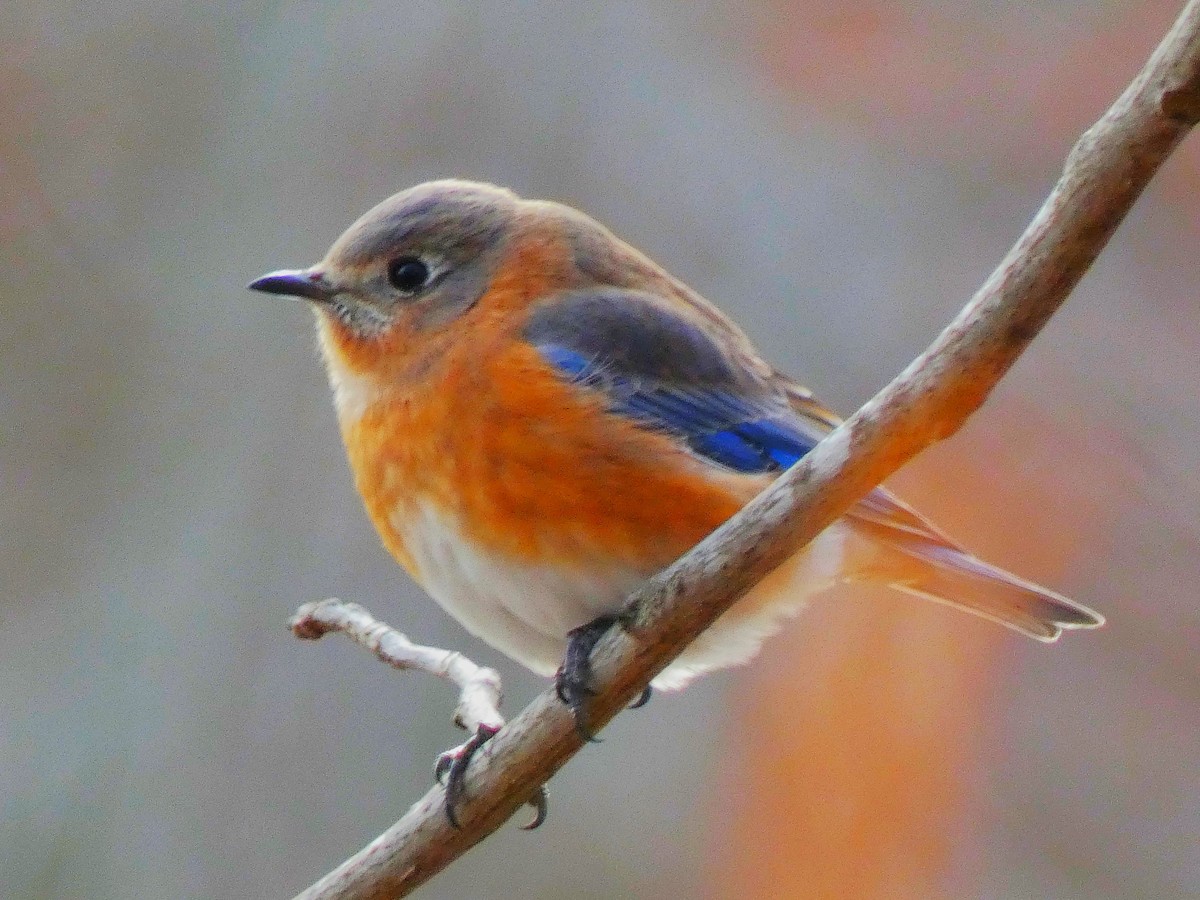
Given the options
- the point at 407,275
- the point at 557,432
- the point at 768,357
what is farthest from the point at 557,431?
the point at 768,357

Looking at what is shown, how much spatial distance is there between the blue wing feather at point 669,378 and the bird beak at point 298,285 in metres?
0.40

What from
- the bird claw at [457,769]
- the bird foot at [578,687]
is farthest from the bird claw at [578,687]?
the bird claw at [457,769]

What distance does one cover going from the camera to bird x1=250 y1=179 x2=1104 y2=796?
241cm

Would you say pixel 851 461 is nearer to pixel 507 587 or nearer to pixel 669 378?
pixel 507 587

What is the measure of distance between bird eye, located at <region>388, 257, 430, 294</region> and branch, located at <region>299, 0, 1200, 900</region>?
103 centimetres

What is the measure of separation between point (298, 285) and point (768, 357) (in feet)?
4.32

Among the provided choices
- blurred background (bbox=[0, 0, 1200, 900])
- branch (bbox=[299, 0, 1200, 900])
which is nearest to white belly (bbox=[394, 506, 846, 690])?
branch (bbox=[299, 0, 1200, 900])

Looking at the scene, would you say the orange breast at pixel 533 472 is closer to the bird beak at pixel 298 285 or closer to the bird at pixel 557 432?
the bird at pixel 557 432

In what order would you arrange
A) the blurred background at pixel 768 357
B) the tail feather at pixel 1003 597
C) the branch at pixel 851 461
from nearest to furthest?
the branch at pixel 851 461 → the tail feather at pixel 1003 597 → the blurred background at pixel 768 357

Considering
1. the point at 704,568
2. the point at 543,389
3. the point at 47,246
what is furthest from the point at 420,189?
the point at 47,246

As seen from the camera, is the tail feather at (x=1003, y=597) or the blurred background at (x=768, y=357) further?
the blurred background at (x=768, y=357)

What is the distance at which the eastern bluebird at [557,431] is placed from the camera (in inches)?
95.1

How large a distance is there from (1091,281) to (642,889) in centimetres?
189

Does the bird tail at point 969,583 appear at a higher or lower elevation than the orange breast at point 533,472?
lower
